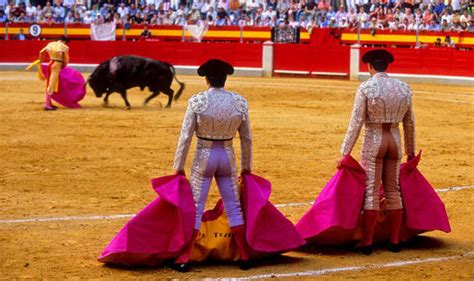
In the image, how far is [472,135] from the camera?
44.4ft

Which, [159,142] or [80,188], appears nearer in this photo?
[80,188]

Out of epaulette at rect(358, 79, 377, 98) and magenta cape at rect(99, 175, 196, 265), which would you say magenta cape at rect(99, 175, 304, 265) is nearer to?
magenta cape at rect(99, 175, 196, 265)

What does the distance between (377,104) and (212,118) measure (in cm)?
118

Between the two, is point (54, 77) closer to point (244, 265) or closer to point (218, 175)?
point (218, 175)

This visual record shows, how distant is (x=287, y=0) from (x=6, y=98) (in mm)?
10997

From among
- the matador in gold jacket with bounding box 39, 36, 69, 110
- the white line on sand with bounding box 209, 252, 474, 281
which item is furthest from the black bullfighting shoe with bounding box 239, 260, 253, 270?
the matador in gold jacket with bounding box 39, 36, 69, 110

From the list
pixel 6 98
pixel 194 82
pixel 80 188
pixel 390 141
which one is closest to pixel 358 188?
pixel 390 141

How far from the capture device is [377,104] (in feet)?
21.5

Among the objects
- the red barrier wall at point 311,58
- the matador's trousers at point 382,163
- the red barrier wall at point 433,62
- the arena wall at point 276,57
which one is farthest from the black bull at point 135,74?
the matador's trousers at point 382,163

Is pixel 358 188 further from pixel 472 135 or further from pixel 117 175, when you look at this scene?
pixel 472 135

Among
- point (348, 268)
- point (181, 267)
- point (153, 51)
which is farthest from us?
point (153, 51)

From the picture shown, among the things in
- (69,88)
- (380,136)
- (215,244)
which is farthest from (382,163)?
(69,88)

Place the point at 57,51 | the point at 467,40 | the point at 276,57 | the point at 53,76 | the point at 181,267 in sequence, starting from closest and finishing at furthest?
the point at 181,267, the point at 57,51, the point at 53,76, the point at 467,40, the point at 276,57

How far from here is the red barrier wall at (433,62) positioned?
2253 centimetres
